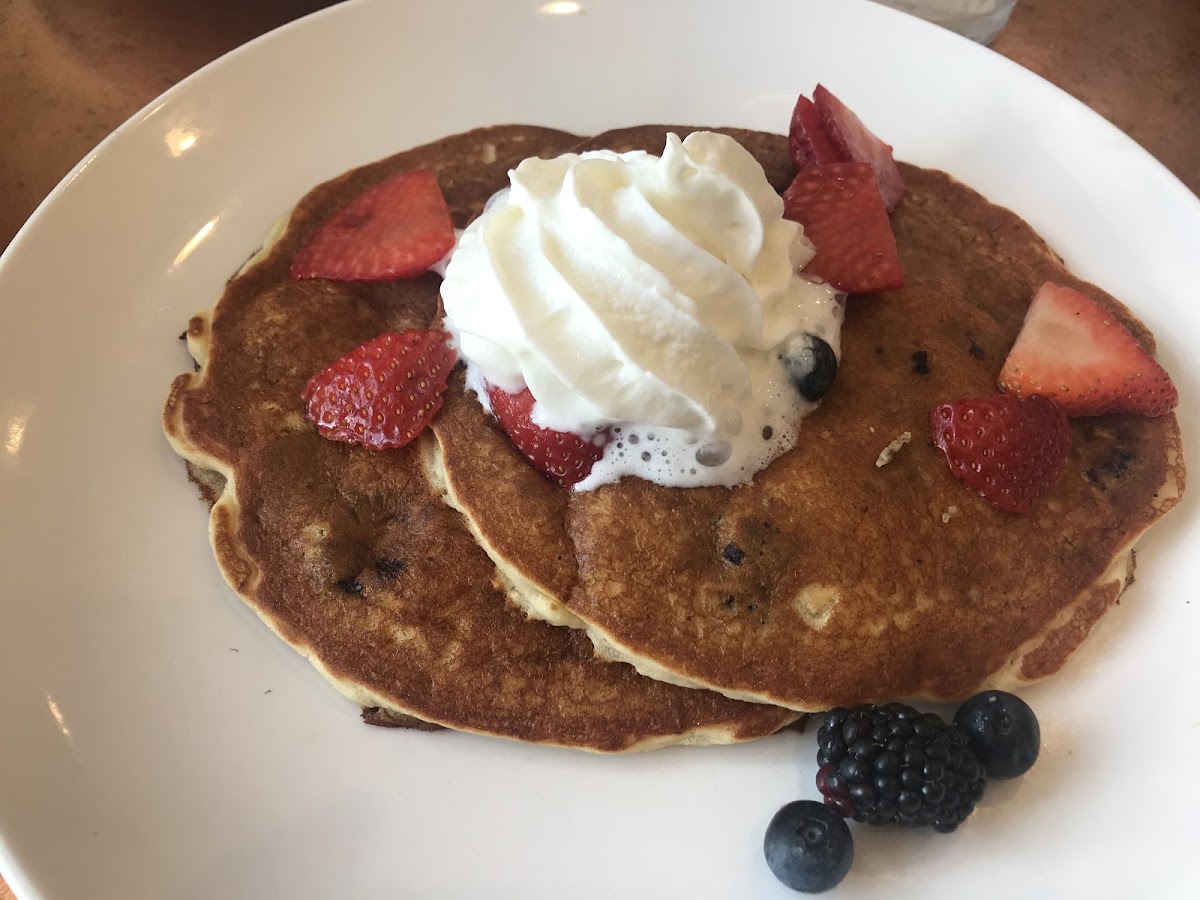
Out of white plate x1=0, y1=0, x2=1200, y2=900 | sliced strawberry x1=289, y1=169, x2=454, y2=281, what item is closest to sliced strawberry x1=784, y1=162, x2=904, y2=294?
white plate x1=0, y1=0, x2=1200, y2=900

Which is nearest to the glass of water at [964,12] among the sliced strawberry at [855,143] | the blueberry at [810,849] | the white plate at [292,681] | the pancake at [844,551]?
the white plate at [292,681]

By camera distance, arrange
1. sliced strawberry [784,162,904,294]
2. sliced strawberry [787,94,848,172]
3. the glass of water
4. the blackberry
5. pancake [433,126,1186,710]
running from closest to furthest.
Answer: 1. the blackberry
2. pancake [433,126,1186,710]
3. sliced strawberry [784,162,904,294]
4. sliced strawberry [787,94,848,172]
5. the glass of water

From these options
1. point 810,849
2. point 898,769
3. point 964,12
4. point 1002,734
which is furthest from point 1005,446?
point 964,12

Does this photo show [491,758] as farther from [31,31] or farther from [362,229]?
[31,31]

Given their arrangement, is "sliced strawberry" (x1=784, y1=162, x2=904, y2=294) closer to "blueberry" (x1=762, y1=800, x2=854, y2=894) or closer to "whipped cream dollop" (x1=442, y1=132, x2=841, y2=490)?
"whipped cream dollop" (x1=442, y1=132, x2=841, y2=490)

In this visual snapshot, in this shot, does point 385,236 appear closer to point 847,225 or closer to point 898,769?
point 847,225

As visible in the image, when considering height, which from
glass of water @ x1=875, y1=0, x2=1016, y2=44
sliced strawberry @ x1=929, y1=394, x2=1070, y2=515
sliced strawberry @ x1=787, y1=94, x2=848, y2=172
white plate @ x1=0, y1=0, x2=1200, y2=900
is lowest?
white plate @ x1=0, y1=0, x2=1200, y2=900

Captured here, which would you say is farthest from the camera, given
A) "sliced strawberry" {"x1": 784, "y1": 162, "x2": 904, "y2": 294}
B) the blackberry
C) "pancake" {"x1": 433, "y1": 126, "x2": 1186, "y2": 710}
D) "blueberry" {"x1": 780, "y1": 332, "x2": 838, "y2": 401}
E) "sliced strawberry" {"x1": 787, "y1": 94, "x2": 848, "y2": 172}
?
"sliced strawberry" {"x1": 787, "y1": 94, "x2": 848, "y2": 172}
